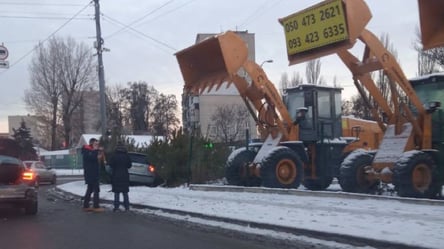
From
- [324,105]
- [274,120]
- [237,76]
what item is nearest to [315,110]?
[324,105]

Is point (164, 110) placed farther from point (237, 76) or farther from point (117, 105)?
point (237, 76)

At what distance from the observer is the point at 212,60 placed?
772 inches

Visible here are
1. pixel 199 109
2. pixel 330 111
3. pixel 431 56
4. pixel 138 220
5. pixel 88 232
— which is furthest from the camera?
pixel 199 109

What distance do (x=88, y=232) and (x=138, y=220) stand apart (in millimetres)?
2157

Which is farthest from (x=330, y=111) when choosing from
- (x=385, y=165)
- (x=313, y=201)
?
(x=313, y=201)

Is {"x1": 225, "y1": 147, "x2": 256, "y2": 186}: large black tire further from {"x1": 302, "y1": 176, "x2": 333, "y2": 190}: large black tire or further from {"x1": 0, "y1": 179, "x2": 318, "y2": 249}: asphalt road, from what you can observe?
{"x1": 0, "y1": 179, "x2": 318, "y2": 249}: asphalt road

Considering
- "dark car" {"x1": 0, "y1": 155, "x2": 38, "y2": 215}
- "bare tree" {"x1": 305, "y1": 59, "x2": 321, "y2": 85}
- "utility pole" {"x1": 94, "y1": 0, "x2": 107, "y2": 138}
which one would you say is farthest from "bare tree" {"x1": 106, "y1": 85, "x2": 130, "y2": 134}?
"dark car" {"x1": 0, "y1": 155, "x2": 38, "y2": 215}

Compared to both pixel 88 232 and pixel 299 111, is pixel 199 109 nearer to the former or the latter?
pixel 299 111

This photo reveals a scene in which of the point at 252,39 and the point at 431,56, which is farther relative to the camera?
the point at 252,39

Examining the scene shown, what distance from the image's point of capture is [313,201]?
14648mm

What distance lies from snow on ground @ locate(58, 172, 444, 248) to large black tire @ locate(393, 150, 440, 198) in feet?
4.03

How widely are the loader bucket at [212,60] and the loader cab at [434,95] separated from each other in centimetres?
512

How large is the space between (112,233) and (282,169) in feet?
24.8

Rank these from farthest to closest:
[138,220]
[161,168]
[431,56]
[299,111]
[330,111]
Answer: [431,56], [161,168], [330,111], [299,111], [138,220]
